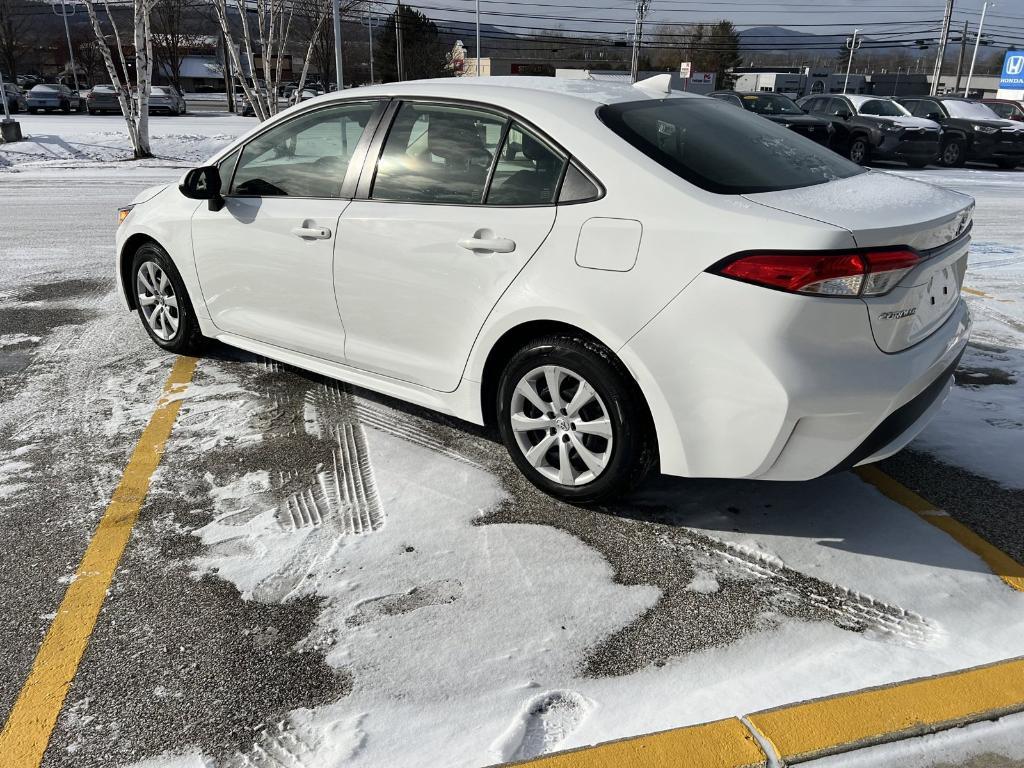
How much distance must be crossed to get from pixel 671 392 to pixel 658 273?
0.41 meters

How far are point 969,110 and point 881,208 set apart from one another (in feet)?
63.0

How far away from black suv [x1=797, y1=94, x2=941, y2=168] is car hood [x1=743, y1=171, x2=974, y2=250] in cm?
1592

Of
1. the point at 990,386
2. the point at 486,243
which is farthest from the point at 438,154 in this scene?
the point at 990,386

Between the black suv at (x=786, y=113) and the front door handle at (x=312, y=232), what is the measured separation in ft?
53.5

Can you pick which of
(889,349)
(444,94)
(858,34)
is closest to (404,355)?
(444,94)

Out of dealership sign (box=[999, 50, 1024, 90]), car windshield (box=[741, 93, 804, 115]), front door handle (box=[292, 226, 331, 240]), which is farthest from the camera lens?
dealership sign (box=[999, 50, 1024, 90])

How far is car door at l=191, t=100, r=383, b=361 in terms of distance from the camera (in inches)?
147

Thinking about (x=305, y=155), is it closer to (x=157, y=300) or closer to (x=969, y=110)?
(x=157, y=300)

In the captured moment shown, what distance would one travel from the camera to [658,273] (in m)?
2.73

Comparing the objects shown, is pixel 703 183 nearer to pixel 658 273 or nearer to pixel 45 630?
pixel 658 273

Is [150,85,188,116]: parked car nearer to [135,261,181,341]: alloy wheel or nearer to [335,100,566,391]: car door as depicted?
[135,261,181,341]: alloy wheel

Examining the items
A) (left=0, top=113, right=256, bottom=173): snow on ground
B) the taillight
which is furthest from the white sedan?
(left=0, top=113, right=256, bottom=173): snow on ground

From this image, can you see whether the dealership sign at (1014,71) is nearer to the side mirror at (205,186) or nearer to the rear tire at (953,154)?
the rear tire at (953,154)

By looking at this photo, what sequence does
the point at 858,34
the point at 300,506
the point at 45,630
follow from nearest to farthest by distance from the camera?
the point at 45,630
the point at 300,506
the point at 858,34
